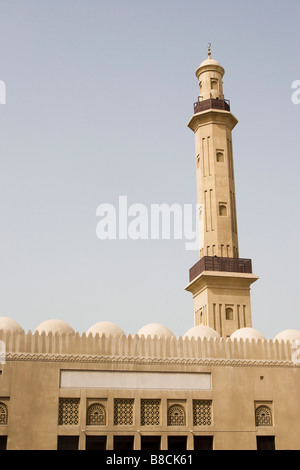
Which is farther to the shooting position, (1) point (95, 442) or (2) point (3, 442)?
(1) point (95, 442)

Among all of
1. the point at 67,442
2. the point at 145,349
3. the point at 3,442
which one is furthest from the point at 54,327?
the point at 3,442

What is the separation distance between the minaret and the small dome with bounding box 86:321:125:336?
675 cm

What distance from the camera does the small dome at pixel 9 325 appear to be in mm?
21416

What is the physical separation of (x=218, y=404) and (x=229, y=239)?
34.5ft

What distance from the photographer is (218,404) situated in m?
21.3

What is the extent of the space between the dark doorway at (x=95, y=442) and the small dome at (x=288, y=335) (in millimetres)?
8074

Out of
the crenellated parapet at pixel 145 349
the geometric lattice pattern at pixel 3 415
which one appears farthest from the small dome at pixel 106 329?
the geometric lattice pattern at pixel 3 415

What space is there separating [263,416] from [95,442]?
20.9 ft

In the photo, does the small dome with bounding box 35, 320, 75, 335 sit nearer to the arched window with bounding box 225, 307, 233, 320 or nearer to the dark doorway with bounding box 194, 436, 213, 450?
the dark doorway with bounding box 194, 436, 213, 450

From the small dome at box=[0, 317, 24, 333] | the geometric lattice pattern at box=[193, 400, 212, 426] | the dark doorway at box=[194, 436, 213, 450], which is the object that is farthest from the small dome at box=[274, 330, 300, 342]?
the small dome at box=[0, 317, 24, 333]

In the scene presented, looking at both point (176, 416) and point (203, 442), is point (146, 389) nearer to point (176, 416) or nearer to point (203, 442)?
point (176, 416)

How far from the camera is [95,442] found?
66.8ft
